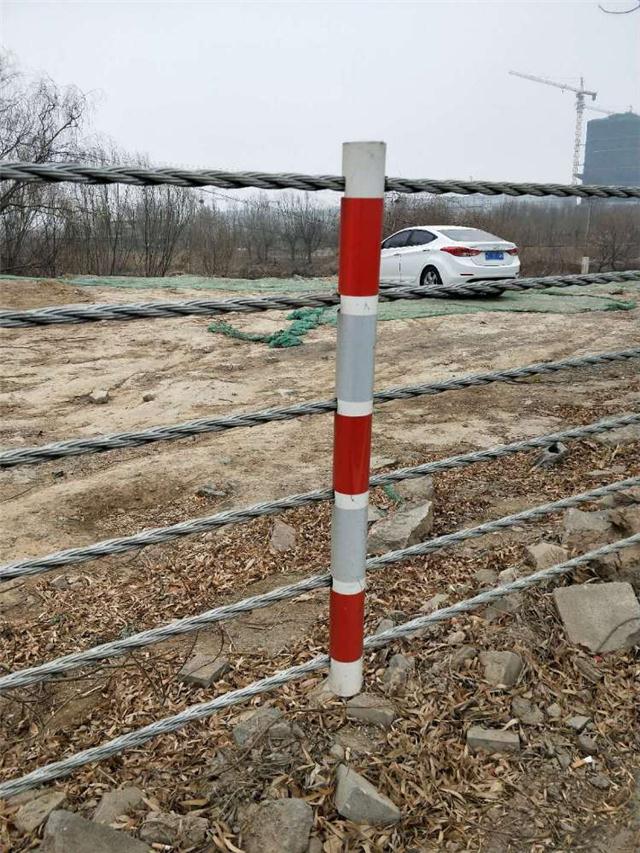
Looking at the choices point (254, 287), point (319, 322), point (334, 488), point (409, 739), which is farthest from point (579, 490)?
point (254, 287)

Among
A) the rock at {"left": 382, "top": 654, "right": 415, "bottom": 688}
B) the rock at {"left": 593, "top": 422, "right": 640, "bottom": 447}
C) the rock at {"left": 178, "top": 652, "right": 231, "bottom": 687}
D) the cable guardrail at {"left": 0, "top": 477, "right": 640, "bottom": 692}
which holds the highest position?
the cable guardrail at {"left": 0, "top": 477, "right": 640, "bottom": 692}

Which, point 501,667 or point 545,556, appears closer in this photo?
point 501,667

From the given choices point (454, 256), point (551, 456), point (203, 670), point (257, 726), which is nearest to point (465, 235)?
point (454, 256)

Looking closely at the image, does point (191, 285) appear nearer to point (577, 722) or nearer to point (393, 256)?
point (393, 256)

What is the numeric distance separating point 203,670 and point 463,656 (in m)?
0.86

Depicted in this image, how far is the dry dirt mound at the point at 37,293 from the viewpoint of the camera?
42.0ft

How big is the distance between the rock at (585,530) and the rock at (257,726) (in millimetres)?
1412

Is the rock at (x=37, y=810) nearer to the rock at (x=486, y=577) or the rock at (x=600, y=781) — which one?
the rock at (x=600, y=781)

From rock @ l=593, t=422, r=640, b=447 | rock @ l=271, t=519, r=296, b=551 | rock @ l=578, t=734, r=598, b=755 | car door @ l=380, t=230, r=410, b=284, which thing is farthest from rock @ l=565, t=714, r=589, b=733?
car door @ l=380, t=230, r=410, b=284

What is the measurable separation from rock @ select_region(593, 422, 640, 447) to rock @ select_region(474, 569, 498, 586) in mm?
1849

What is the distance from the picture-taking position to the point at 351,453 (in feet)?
5.22

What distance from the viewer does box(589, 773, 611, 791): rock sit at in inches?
70.8

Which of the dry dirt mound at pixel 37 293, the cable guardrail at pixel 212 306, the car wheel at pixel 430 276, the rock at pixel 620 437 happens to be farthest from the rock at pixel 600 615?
the dry dirt mound at pixel 37 293

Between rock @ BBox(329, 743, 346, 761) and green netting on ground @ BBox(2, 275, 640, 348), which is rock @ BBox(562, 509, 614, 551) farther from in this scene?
green netting on ground @ BBox(2, 275, 640, 348)
